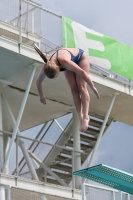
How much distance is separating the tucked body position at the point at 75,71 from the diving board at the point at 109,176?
405 cm

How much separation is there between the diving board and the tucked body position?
405 centimetres

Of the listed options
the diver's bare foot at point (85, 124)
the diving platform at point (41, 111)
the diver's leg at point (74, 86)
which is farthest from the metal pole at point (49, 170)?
the diver's bare foot at point (85, 124)

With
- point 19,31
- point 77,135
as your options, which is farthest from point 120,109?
point 19,31

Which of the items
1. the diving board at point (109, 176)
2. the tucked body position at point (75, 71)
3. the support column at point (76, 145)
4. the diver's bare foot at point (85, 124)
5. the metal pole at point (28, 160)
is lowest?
the diver's bare foot at point (85, 124)

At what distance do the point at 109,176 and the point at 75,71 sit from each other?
5.89 metres

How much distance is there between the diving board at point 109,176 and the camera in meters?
20.3

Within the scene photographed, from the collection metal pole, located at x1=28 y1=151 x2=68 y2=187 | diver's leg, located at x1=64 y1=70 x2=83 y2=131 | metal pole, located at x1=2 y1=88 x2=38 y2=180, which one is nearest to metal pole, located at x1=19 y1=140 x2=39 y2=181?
metal pole, located at x1=2 y1=88 x2=38 y2=180

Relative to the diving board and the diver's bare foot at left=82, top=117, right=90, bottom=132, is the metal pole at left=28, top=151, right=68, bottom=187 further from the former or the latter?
the diver's bare foot at left=82, top=117, right=90, bottom=132

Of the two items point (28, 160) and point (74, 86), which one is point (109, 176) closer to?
point (74, 86)

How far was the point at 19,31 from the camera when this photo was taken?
93.0 feet

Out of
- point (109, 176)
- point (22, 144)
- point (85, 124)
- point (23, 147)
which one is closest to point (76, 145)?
point (22, 144)

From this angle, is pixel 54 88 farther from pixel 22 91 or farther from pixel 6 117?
pixel 6 117

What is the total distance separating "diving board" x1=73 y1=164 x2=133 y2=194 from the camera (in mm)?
20281

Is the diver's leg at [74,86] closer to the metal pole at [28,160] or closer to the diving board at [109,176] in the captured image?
the diving board at [109,176]
